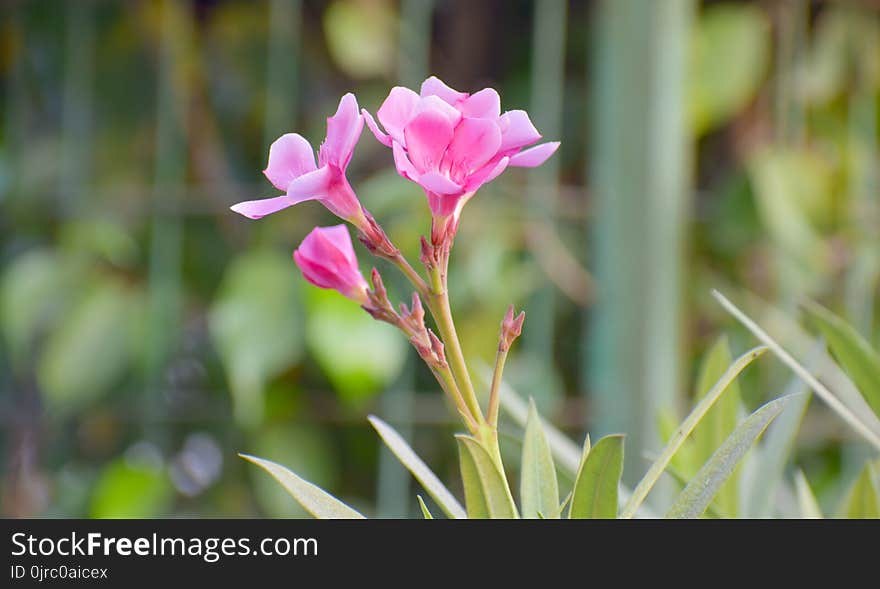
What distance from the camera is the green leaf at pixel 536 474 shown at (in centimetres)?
27

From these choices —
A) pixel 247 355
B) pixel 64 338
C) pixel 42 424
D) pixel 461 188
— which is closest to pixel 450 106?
pixel 461 188

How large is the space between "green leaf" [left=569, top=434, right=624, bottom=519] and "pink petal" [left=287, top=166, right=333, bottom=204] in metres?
0.09

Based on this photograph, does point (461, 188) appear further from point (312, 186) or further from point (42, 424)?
point (42, 424)

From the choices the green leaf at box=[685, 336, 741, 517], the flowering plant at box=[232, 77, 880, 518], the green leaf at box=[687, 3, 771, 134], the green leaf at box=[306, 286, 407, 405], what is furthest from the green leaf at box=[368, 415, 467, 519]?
the green leaf at box=[687, 3, 771, 134]

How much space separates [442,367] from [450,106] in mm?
59

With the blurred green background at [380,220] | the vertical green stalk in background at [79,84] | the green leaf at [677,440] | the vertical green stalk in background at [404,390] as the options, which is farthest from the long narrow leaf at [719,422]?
the vertical green stalk in background at [79,84]

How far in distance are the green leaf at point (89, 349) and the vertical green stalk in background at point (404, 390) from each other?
31 cm

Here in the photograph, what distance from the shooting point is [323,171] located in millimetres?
241

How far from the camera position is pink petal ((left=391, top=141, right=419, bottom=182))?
23 centimetres

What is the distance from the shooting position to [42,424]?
4.19 feet

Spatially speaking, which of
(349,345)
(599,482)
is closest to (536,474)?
(599,482)

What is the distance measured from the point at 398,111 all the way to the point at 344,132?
13mm

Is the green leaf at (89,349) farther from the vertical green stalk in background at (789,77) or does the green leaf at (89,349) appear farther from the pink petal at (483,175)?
the pink petal at (483,175)

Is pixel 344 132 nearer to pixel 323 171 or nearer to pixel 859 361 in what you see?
pixel 323 171
